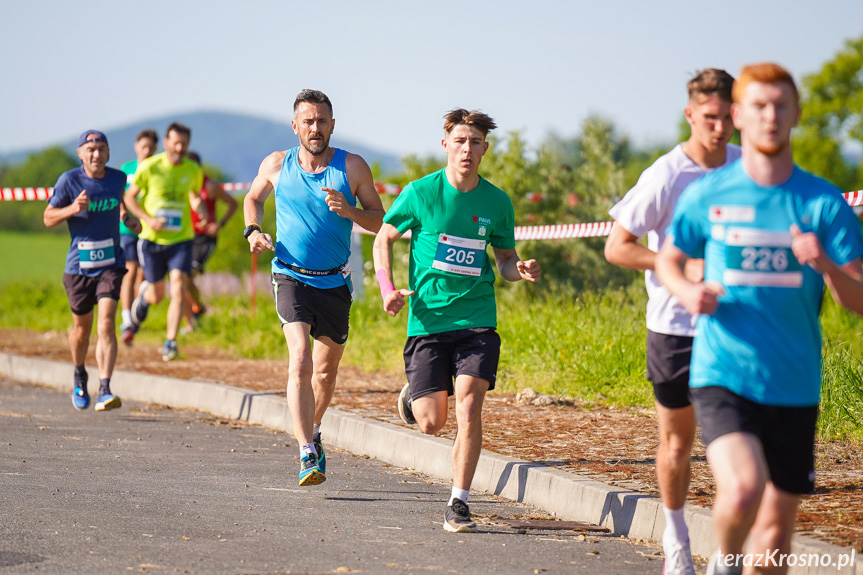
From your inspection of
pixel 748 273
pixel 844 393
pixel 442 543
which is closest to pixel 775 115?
pixel 748 273

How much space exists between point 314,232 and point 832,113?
2286 inches

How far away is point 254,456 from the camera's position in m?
8.48

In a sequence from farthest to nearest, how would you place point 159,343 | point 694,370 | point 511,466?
point 159,343, point 511,466, point 694,370

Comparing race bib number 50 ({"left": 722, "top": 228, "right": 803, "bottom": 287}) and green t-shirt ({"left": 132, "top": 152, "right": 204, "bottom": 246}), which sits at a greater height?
race bib number 50 ({"left": 722, "top": 228, "right": 803, "bottom": 287})

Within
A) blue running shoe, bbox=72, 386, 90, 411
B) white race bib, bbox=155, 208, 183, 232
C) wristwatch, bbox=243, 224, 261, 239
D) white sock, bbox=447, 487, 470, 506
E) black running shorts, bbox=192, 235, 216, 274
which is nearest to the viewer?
white sock, bbox=447, 487, 470, 506

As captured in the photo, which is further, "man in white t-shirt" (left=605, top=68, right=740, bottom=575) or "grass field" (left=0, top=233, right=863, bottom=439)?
"grass field" (left=0, top=233, right=863, bottom=439)

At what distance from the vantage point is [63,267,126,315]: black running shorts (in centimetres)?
1023

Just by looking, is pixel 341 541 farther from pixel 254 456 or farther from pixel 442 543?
pixel 254 456

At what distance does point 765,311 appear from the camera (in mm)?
3879

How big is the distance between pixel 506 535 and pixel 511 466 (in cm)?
123

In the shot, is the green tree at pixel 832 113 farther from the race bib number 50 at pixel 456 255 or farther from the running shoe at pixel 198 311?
the race bib number 50 at pixel 456 255

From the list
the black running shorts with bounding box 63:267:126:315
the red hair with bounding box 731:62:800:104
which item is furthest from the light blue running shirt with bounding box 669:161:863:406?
the black running shorts with bounding box 63:267:126:315

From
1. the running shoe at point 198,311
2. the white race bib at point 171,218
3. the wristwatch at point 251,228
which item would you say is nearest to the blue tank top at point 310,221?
the wristwatch at point 251,228

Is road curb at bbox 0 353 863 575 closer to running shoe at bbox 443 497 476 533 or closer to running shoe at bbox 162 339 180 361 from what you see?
running shoe at bbox 443 497 476 533
